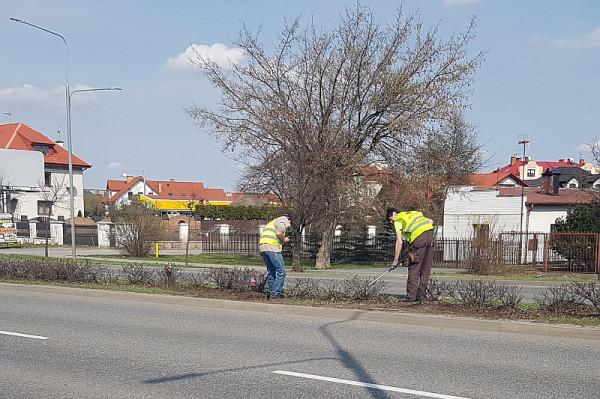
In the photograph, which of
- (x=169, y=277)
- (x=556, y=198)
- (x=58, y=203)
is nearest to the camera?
(x=169, y=277)

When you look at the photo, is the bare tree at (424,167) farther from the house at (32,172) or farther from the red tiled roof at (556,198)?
the house at (32,172)

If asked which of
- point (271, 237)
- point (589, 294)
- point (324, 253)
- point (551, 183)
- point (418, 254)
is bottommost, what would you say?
point (324, 253)

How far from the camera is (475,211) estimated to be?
3900 cm

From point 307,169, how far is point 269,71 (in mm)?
4645

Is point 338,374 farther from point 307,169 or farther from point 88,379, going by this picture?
point 307,169

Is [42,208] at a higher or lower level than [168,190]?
lower

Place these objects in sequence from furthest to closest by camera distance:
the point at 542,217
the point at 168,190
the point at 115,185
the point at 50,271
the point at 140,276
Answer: the point at 115,185
the point at 168,190
the point at 542,217
the point at 50,271
the point at 140,276

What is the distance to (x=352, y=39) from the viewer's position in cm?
2744

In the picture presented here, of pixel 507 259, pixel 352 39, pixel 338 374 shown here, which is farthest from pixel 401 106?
pixel 338 374

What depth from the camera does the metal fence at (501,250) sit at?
25.4 metres

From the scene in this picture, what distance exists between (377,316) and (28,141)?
214 ft

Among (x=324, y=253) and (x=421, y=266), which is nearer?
(x=421, y=266)

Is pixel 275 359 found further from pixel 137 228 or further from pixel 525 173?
pixel 525 173

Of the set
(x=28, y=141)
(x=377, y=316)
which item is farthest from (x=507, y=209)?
(x=28, y=141)
